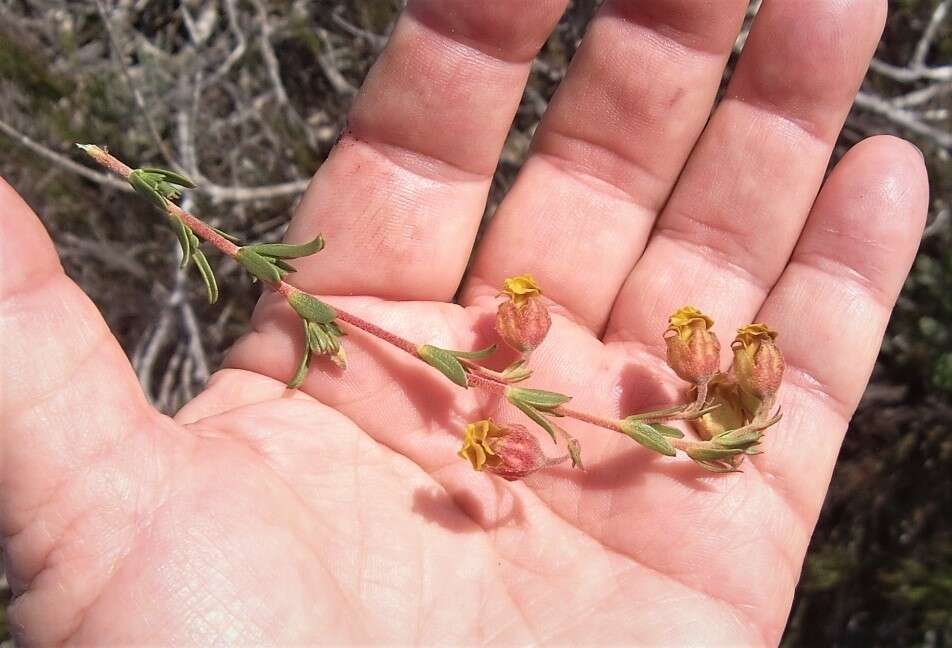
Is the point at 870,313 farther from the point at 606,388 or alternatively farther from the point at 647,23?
the point at 647,23

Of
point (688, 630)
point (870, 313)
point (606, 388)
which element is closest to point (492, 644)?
point (688, 630)

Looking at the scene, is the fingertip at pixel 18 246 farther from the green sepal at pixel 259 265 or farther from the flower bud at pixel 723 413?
the flower bud at pixel 723 413

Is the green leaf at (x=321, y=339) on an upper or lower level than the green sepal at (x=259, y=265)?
lower

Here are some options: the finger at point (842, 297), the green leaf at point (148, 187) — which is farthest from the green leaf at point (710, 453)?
the green leaf at point (148, 187)

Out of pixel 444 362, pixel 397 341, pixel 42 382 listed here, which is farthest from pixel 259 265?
pixel 42 382

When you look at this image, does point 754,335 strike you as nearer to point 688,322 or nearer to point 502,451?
point 688,322

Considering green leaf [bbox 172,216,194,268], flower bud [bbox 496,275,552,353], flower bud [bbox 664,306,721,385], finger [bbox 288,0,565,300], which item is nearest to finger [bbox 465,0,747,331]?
finger [bbox 288,0,565,300]
